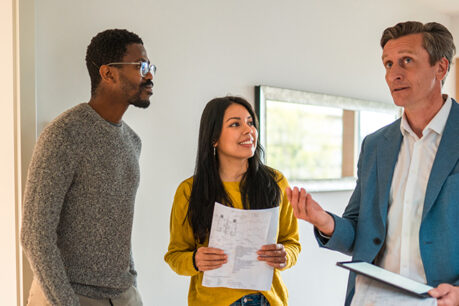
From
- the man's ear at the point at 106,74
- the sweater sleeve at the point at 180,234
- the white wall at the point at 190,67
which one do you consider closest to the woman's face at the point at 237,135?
the sweater sleeve at the point at 180,234

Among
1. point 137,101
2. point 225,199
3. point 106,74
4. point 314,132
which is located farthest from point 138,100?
point 314,132

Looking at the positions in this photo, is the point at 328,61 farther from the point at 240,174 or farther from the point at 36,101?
the point at 36,101

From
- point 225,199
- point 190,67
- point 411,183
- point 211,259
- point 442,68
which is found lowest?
point 211,259

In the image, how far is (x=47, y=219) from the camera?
1.24 meters

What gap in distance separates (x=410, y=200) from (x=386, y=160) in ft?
0.52

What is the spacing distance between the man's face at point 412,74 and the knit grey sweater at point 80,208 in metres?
0.95

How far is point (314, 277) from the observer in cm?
329

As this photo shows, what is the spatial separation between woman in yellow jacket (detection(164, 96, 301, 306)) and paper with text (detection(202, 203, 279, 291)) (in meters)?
0.03

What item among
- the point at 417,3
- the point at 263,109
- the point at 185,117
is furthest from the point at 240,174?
the point at 417,3

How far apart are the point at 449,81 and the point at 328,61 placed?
2.15 m

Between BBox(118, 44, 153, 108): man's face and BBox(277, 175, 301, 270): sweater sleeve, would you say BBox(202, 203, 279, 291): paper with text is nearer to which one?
BBox(277, 175, 301, 270): sweater sleeve

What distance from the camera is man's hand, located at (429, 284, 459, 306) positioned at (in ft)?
3.46

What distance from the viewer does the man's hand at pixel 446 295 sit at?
106 cm

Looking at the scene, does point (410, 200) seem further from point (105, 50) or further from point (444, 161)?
point (105, 50)
